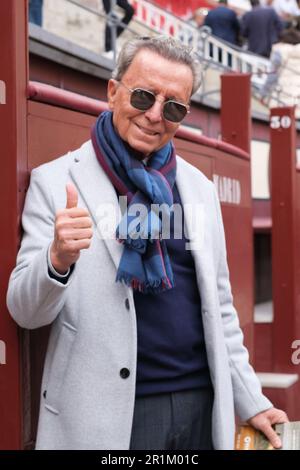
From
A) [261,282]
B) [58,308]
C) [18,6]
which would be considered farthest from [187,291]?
[261,282]

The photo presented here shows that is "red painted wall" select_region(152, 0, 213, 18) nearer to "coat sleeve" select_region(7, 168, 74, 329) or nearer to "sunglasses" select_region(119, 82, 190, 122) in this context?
"sunglasses" select_region(119, 82, 190, 122)

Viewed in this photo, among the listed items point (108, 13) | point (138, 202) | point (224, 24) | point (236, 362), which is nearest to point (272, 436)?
point (236, 362)

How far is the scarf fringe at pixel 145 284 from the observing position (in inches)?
75.1

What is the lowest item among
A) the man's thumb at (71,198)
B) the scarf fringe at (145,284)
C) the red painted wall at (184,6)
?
the scarf fringe at (145,284)

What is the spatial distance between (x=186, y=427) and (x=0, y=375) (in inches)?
19.2

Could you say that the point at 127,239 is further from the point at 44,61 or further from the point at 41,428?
the point at 44,61

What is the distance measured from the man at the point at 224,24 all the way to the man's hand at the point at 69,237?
28.7 feet

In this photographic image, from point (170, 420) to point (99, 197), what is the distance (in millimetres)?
559

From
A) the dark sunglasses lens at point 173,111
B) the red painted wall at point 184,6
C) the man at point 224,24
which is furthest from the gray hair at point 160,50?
the red painted wall at point 184,6

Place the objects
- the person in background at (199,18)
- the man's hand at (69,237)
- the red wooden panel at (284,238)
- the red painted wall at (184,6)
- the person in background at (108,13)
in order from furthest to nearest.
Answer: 1. the red painted wall at (184,6)
2. the person in background at (199,18)
3. the person in background at (108,13)
4. the red wooden panel at (284,238)
5. the man's hand at (69,237)

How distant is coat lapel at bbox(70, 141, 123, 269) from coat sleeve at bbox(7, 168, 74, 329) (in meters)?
0.09

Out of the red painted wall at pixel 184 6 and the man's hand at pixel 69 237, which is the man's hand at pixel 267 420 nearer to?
the man's hand at pixel 69 237

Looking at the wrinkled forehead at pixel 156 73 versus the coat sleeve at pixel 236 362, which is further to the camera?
the coat sleeve at pixel 236 362

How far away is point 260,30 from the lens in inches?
366
